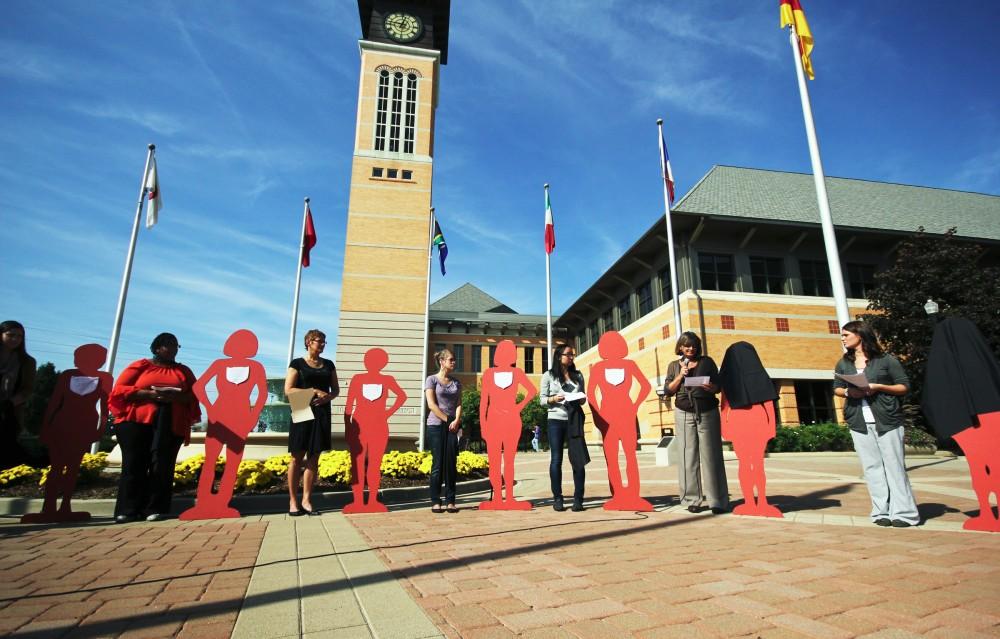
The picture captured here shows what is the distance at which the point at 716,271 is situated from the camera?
21.6 meters

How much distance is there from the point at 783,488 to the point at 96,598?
27.7ft

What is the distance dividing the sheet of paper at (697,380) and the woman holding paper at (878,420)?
1.28 meters

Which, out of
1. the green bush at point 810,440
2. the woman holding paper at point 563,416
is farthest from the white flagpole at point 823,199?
the green bush at point 810,440

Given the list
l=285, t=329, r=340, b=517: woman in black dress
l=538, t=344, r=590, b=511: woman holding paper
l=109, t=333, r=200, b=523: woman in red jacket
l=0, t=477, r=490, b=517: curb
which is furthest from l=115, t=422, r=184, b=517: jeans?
l=538, t=344, r=590, b=511: woman holding paper

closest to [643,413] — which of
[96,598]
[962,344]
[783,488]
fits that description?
[783,488]

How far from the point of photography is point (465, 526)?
4648mm

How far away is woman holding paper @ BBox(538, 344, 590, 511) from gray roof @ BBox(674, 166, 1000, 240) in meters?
16.8

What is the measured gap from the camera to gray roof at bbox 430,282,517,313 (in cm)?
4490

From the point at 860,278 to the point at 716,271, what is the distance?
7.41m

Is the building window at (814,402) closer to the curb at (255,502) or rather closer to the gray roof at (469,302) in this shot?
the curb at (255,502)

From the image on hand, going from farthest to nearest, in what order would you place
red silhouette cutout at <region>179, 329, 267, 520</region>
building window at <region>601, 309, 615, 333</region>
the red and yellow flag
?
building window at <region>601, 309, 615, 333</region>
the red and yellow flag
red silhouette cutout at <region>179, 329, 267, 520</region>

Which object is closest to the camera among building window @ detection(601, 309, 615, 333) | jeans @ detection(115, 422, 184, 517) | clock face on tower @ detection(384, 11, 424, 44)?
jeans @ detection(115, 422, 184, 517)

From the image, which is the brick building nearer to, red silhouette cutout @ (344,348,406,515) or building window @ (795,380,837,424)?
building window @ (795,380,837,424)

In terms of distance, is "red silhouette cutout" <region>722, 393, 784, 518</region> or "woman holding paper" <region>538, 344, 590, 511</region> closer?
"red silhouette cutout" <region>722, 393, 784, 518</region>
